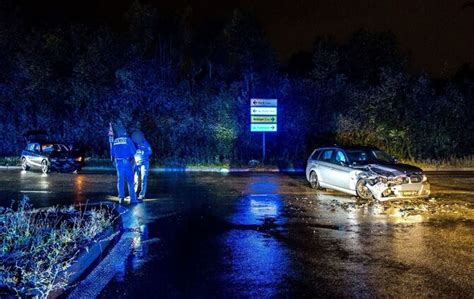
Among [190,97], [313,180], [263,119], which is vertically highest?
[190,97]

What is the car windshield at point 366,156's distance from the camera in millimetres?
16219

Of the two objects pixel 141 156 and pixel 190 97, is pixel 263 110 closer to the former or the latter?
pixel 190 97

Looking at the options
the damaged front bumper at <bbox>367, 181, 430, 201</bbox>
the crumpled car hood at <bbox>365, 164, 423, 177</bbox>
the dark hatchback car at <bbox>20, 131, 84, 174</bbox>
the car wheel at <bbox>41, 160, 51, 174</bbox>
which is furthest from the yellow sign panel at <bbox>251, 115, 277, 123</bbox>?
the damaged front bumper at <bbox>367, 181, 430, 201</bbox>

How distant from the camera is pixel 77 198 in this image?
15875 millimetres

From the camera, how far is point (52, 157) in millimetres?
25500

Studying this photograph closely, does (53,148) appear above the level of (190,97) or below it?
below

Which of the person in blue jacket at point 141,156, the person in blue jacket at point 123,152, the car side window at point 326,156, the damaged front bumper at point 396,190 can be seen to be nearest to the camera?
the person in blue jacket at point 123,152

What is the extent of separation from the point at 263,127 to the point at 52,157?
1073 centimetres

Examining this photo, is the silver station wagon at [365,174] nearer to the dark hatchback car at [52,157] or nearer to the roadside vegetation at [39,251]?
the roadside vegetation at [39,251]

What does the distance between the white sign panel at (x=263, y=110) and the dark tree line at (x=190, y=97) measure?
2.08 m

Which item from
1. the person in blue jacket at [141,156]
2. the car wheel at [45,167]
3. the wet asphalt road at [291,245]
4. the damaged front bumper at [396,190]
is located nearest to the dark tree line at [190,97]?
the car wheel at [45,167]

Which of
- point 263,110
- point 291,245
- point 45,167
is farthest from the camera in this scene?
point 263,110

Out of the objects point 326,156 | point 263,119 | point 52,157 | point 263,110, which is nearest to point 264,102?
point 263,110

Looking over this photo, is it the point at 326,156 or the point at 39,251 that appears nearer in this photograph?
the point at 39,251
